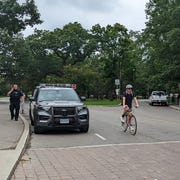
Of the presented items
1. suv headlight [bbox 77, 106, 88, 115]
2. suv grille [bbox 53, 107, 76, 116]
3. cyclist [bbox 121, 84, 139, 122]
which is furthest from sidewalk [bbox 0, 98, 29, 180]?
cyclist [bbox 121, 84, 139, 122]

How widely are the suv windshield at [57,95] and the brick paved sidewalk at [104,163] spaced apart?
5162mm

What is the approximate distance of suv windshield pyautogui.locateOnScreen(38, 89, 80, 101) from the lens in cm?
1741

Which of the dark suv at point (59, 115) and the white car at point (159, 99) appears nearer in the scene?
the dark suv at point (59, 115)

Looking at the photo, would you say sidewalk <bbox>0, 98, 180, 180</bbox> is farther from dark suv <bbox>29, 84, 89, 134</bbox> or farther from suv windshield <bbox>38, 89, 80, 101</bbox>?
suv windshield <bbox>38, 89, 80, 101</bbox>

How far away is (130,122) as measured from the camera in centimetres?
1647

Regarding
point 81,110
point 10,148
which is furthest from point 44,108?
point 10,148

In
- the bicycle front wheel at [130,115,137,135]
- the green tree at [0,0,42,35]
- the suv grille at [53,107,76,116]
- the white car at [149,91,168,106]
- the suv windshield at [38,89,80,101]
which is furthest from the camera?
the white car at [149,91,168,106]

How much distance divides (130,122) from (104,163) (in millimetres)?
6672

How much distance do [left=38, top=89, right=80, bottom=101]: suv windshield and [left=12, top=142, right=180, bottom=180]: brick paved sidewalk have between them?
516 centimetres

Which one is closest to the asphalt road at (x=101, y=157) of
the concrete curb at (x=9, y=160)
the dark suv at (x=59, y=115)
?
the concrete curb at (x=9, y=160)

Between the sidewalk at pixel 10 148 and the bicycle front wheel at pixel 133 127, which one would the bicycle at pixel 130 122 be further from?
the sidewalk at pixel 10 148

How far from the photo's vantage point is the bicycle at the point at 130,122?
16133 millimetres

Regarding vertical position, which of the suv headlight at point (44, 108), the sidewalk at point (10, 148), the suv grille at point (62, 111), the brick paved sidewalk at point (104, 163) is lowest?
the brick paved sidewalk at point (104, 163)

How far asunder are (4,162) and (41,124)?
6600 millimetres
